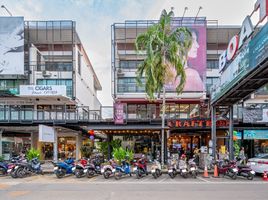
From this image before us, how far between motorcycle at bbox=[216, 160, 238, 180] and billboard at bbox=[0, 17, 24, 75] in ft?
82.6

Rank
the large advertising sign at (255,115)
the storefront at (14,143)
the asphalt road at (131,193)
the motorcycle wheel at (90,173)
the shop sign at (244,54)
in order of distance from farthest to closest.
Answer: the storefront at (14,143) < the large advertising sign at (255,115) < the motorcycle wheel at (90,173) < the shop sign at (244,54) < the asphalt road at (131,193)

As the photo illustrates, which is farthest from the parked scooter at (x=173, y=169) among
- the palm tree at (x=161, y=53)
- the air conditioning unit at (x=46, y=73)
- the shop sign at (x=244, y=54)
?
the air conditioning unit at (x=46, y=73)

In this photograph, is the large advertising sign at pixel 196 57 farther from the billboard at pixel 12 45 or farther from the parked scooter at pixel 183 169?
the parked scooter at pixel 183 169

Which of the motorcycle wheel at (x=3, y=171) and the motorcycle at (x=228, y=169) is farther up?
the motorcycle at (x=228, y=169)

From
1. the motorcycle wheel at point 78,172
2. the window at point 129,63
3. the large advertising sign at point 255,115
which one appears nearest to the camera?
the motorcycle wheel at point 78,172

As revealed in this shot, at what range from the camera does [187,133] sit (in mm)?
31031

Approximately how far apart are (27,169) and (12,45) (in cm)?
2076

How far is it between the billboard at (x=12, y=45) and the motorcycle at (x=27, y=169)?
18.1m

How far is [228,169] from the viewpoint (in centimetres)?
1844

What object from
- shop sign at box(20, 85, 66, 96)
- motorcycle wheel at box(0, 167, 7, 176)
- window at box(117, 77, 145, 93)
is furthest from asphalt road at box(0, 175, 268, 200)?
window at box(117, 77, 145, 93)

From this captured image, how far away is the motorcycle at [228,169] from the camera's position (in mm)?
17938

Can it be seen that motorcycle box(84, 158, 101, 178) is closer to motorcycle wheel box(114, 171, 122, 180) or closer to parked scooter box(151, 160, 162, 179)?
motorcycle wheel box(114, 171, 122, 180)

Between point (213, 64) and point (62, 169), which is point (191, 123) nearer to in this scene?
point (62, 169)

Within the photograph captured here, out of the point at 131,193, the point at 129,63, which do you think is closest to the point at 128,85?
the point at 129,63
